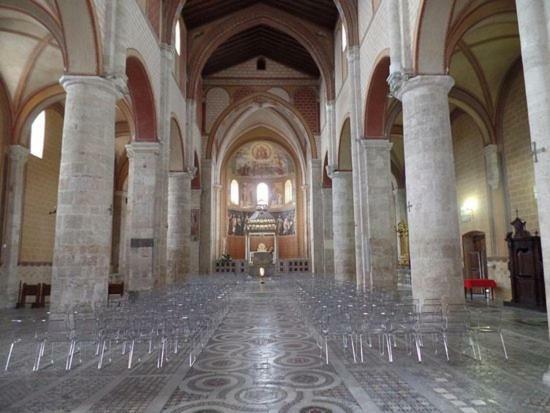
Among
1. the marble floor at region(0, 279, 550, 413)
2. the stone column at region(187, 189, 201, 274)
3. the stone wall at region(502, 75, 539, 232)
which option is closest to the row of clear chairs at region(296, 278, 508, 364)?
the marble floor at region(0, 279, 550, 413)

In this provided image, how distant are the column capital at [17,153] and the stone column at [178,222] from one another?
5943 millimetres

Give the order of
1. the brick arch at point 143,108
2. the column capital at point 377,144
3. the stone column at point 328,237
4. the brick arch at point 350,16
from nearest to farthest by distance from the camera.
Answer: the brick arch at point 143,108
the column capital at point 377,144
the brick arch at point 350,16
the stone column at point 328,237

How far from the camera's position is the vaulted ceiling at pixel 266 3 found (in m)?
17.9

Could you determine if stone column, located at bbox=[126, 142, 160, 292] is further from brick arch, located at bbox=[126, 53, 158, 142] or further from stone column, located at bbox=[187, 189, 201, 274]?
stone column, located at bbox=[187, 189, 201, 274]

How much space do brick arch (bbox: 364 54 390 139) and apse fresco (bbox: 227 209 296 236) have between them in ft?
69.5

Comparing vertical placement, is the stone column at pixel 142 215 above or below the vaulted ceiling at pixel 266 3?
below

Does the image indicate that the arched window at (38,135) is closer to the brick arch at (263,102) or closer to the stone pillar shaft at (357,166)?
the brick arch at (263,102)

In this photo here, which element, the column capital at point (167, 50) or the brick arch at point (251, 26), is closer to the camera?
the column capital at point (167, 50)

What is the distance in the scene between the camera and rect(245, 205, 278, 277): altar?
2417 cm

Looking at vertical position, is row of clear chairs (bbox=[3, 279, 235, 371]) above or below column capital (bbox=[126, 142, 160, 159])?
below

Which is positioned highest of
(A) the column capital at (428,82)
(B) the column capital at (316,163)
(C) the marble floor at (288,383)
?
(B) the column capital at (316,163)

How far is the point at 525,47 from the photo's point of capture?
472cm

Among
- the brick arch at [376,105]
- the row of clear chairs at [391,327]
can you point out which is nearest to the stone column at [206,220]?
the brick arch at [376,105]

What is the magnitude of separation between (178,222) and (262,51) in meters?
11.7
